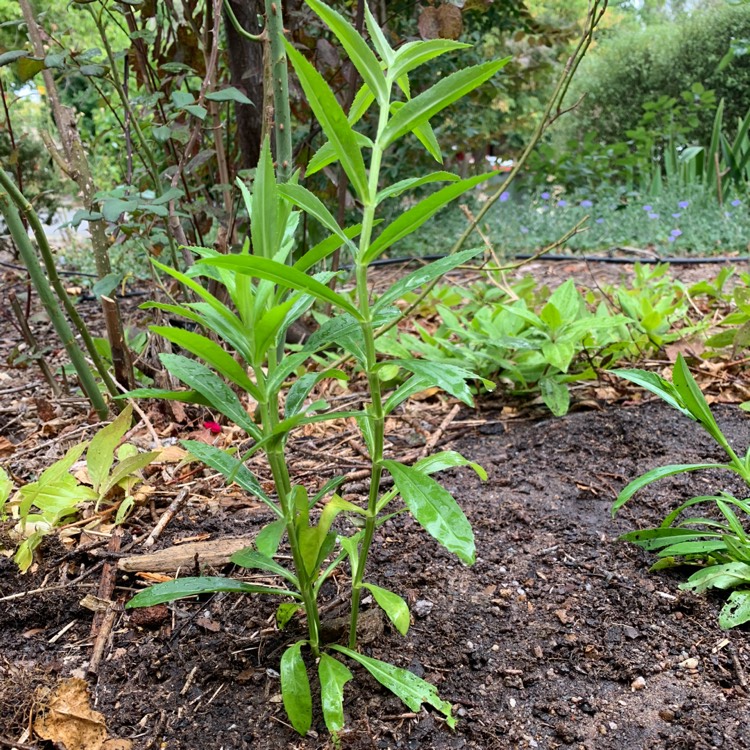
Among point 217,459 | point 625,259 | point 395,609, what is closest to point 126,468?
point 217,459

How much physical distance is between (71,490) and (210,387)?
0.62 m

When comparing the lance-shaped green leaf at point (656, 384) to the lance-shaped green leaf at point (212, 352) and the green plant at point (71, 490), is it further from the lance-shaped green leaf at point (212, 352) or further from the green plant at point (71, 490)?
the green plant at point (71, 490)

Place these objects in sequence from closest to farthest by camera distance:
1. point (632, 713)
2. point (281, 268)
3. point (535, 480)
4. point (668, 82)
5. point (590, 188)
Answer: point (281, 268) < point (632, 713) < point (535, 480) < point (590, 188) < point (668, 82)

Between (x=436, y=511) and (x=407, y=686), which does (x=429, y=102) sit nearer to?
(x=436, y=511)

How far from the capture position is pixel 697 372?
239 centimetres

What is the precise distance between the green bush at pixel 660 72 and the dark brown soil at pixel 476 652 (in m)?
7.34

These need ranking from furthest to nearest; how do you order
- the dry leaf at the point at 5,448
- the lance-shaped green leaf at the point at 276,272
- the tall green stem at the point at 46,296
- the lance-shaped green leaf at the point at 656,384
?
1. the dry leaf at the point at 5,448
2. the tall green stem at the point at 46,296
3. the lance-shaped green leaf at the point at 656,384
4. the lance-shaped green leaf at the point at 276,272

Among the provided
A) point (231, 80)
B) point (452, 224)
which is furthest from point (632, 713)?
point (452, 224)

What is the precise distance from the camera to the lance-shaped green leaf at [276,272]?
0.79m

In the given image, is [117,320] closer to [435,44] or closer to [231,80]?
[231,80]

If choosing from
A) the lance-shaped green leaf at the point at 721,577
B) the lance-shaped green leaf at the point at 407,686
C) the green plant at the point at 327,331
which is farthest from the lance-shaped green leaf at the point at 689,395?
the lance-shaped green leaf at the point at 407,686

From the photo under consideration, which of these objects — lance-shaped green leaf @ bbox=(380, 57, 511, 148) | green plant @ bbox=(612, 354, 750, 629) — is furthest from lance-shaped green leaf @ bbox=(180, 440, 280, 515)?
green plant @ bbox=(612, 354, 750, 629)

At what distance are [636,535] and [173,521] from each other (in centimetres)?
105

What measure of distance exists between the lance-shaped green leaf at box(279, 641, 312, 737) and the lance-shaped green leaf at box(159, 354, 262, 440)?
36 centimetres
